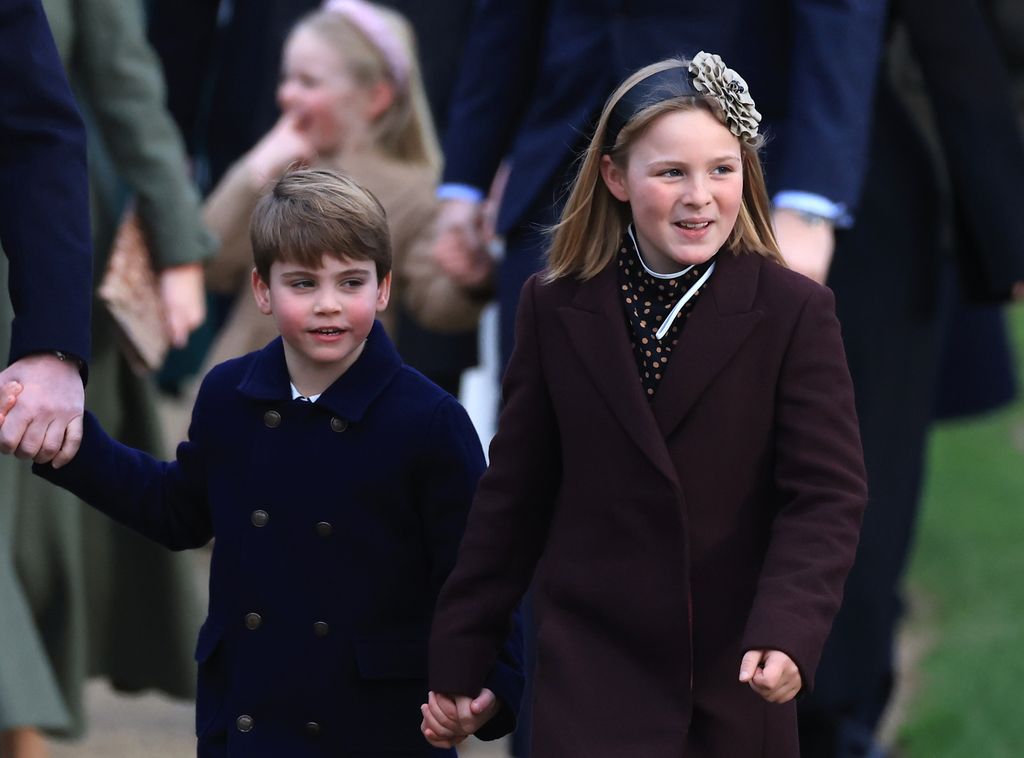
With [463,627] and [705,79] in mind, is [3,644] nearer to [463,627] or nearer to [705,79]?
[463,627]

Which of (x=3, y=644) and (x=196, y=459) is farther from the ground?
(x=196, y=459)

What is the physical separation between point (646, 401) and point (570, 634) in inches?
13.9

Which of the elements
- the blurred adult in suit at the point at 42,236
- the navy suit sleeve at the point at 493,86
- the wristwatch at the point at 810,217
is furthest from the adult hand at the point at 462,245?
the blurred adult in suit at the point at 42,236

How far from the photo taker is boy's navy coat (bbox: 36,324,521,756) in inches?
144

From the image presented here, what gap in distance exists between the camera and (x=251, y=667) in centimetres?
369

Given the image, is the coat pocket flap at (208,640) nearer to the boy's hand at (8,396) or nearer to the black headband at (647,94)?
the boy's hand at (8,396)

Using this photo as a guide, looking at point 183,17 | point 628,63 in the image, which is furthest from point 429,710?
point 183,17

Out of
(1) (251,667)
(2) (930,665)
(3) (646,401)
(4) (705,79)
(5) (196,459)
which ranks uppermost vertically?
(4) (705,79)

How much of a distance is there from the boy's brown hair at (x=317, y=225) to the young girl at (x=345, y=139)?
6.91 ft

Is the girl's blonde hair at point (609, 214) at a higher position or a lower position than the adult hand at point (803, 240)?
higher

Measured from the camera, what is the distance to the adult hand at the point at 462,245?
5.33 m

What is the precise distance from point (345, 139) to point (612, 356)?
2670 millimetres

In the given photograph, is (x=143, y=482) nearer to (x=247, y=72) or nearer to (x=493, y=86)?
(x=493, y=86)

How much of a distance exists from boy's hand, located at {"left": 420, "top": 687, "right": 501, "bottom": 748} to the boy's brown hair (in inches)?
25.2
